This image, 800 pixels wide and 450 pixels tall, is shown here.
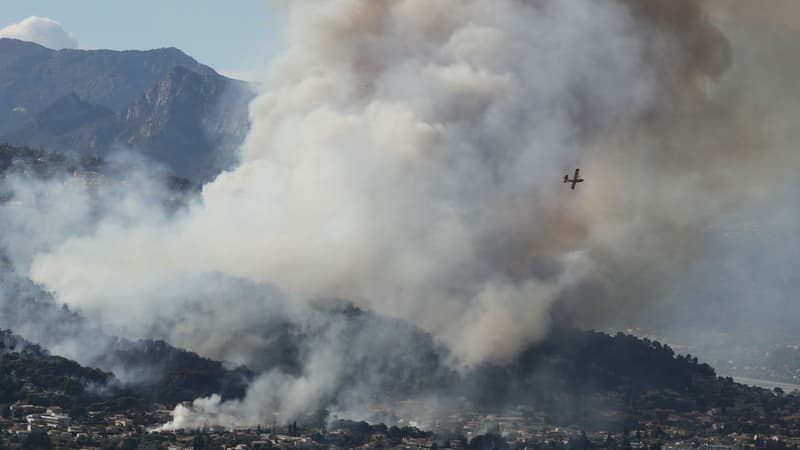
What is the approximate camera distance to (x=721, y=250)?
164m

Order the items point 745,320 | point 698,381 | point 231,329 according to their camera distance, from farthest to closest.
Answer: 1. point 745,320
2. point 698,381
3. point 231,329

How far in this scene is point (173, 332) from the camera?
3816 inches

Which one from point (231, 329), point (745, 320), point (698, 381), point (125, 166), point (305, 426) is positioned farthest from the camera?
point (125, 166)

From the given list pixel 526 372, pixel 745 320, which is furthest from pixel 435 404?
pixel 745 320

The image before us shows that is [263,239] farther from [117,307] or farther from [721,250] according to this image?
[721,250]

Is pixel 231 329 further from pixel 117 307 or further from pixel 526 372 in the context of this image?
pixel 526 372

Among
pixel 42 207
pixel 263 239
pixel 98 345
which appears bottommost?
pixel 98 345

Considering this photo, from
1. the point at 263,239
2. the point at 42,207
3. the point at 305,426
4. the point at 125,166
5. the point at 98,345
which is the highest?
the point at 125,166

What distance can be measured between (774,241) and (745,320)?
67.6ft

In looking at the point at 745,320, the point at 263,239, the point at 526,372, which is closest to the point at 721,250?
the point at 745,320

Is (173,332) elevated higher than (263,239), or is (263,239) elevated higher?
(263,239)

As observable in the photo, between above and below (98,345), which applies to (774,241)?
above

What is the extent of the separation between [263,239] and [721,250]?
83137 millimetres

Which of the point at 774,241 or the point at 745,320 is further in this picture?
the point at 774,241
